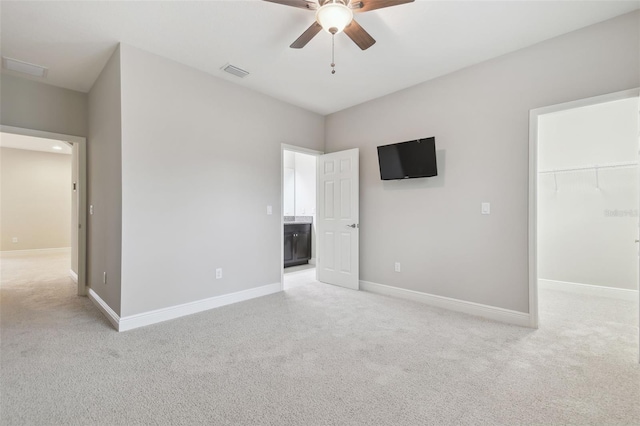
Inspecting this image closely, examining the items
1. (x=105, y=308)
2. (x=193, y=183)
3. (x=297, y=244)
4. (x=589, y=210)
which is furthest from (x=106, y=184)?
(x=589, y=210)

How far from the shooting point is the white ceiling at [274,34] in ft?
7.63

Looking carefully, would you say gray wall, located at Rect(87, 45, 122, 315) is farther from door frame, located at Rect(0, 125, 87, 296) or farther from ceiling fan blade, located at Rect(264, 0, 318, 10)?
ceiling fan blade, located at Rect(264, 0, 318, 10)

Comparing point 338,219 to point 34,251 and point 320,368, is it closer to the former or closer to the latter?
point 320,368

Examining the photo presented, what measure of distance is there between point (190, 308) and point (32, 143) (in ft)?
22.3

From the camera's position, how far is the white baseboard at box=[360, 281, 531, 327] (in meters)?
2.93

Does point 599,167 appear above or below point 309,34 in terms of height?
below

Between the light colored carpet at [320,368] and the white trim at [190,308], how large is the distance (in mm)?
125

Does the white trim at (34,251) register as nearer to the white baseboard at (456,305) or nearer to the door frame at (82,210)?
the door frame at (82,210)

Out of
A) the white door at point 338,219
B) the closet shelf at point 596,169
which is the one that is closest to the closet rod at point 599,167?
the closet shelf at point 596,169

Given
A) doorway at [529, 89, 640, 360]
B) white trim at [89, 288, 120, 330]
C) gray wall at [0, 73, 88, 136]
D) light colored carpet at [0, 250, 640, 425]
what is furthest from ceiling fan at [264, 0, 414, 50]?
gray wall at [0, 73, 88, 136]

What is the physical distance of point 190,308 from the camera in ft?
10.6

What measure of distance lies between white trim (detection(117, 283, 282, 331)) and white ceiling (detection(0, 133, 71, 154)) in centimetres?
573

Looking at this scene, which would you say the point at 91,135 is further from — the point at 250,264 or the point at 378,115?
the point at 378,115

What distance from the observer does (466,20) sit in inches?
97.5
